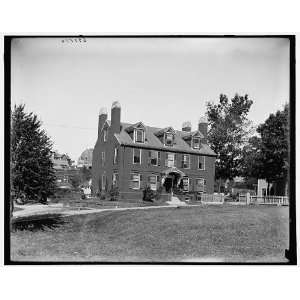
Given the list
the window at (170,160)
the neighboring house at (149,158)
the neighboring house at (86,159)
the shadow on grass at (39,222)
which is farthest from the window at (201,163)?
the shadow on grass at (39,222)

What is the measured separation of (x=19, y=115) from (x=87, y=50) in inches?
45.5

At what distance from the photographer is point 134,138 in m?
6.31

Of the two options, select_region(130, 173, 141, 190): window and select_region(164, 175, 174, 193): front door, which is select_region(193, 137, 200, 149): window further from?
select_region(130, 173, 141, 190): window

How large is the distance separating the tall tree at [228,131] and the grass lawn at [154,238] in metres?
0.63

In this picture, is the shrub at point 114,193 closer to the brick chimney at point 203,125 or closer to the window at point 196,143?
the window at point 196,143

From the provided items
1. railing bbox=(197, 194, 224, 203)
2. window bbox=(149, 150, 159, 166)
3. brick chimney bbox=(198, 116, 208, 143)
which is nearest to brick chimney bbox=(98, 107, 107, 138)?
window bbox=(149, 150, 159, 166)

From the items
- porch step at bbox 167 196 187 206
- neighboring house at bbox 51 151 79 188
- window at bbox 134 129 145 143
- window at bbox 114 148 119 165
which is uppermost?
window at bbox 134 129 145 143

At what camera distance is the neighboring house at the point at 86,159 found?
242 inches

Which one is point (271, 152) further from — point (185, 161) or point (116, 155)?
point (116, 155)

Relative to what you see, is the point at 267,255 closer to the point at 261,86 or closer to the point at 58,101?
the point at 261,86

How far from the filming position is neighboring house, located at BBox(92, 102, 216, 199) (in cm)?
623

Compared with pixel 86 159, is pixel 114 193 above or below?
below

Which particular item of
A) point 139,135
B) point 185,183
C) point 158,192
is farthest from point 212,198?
point 139,135

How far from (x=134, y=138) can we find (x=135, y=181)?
1.81 feet
